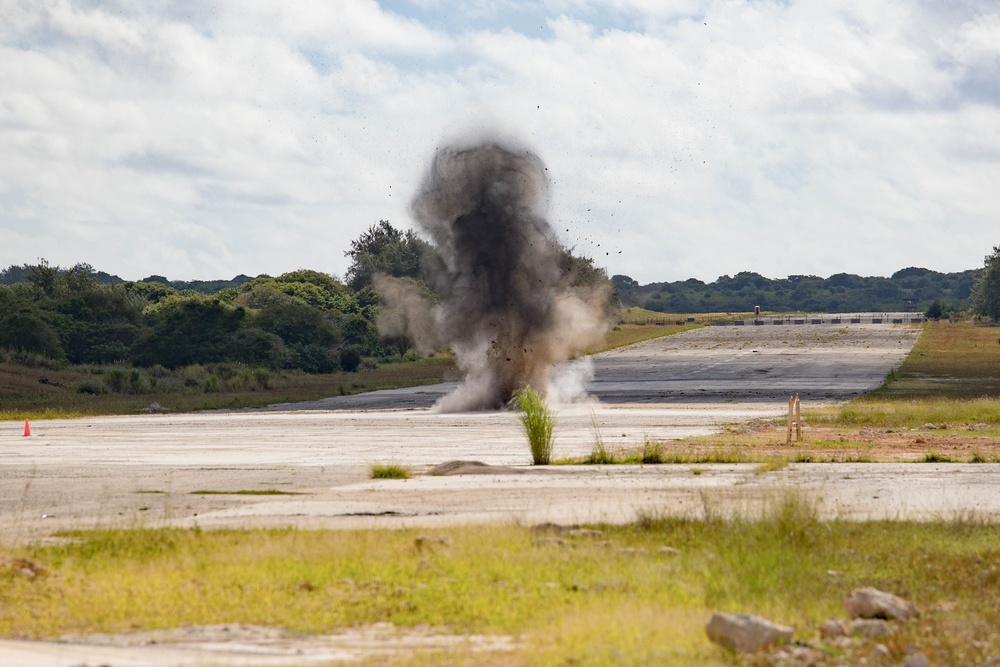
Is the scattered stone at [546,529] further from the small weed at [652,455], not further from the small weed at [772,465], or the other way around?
the small weed at [652,455]

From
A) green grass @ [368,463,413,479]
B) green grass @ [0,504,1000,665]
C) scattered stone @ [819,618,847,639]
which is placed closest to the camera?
scattered stone @ [819,618,847,639]

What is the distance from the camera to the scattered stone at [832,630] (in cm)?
1016

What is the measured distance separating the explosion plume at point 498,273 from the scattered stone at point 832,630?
36.7 m

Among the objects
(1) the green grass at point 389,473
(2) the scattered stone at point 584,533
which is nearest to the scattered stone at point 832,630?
(2) the scattered stone at point 584,533

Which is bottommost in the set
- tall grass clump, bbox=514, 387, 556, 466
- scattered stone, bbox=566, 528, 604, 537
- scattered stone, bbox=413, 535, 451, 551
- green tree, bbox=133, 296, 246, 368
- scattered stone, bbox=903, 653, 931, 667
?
scattered stone, bbox=903, 653, 931, 667

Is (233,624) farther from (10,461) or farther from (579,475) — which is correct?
(10,461)

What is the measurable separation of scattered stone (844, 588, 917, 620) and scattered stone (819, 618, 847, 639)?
2.10 ft

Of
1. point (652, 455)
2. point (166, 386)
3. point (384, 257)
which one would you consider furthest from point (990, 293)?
point (652, 455)

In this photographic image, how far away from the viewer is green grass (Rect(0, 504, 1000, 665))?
10.3 metres

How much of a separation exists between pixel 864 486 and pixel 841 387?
39691 millimetres

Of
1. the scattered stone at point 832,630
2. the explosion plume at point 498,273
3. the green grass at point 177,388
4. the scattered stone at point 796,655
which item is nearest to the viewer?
the scattered stone at point 796,655

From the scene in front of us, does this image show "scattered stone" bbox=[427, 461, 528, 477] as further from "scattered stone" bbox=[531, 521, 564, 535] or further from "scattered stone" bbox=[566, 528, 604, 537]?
"scattered stone" bbox=[566, 528, 604, 537]

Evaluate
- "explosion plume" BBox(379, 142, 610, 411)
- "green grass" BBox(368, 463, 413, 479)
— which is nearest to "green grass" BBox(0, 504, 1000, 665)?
"green grass" BBox(368, 463, 413, 479)

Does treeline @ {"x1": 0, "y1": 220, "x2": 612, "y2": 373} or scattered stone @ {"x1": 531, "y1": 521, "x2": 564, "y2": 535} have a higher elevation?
treeline @ {"x1": 0, "y1": 220, "x2": 612, "y2": 373}
